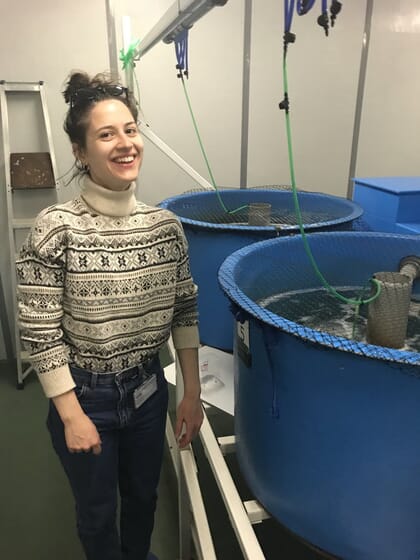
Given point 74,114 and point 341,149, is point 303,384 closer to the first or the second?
point 74,114

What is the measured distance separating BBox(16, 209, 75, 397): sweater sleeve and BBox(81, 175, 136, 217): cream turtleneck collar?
8cm

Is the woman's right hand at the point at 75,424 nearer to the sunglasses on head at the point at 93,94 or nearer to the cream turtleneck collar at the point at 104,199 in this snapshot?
the cream turtleneck collar at the point at 104,199

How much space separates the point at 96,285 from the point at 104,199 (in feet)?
0.57

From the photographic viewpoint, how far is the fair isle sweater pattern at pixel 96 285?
86cm

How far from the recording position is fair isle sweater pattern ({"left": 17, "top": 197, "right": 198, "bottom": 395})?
86 centimetres

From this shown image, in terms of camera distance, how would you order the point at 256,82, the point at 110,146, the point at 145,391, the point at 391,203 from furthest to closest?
the point at 256,82 < the point at 391,203 < the point at 145,391 < the point at 110,146

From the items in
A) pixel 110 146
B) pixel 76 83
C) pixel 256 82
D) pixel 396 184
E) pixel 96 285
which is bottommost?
pixel 96 285

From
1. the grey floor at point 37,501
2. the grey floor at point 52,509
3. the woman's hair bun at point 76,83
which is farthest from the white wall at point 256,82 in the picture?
the woman's hair bun at point 76,83

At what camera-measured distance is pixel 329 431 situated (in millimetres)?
791

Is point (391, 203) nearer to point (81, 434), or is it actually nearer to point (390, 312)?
point (390, 312)

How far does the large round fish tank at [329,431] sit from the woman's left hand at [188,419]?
14 centimetres

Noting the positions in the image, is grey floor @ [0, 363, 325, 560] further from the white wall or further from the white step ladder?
the white wall

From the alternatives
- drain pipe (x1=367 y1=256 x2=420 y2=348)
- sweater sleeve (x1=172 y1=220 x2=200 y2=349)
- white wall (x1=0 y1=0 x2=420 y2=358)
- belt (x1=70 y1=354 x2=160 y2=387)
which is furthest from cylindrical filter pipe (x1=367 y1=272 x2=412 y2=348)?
white wall (x1=0 y1=0 x2=420 y2=358)

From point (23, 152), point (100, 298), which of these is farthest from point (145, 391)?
point (23, 152)
